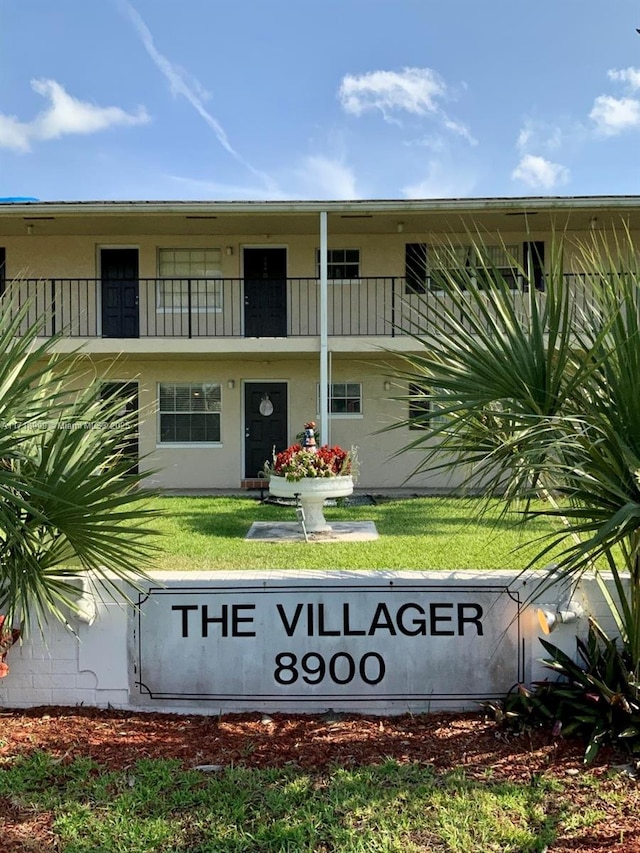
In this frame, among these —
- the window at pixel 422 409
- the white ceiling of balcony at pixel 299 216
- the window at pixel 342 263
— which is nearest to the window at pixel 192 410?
the white ceiling of balcony at pixel 299 216

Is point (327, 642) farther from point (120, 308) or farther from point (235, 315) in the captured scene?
point (120, 308)

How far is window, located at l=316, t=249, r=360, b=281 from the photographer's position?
13.9 meters

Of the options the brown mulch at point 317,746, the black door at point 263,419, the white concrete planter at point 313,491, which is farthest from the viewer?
the black door at point 263,419

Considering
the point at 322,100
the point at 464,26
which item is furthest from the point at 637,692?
the point at 322,100

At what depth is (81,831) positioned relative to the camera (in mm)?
2619

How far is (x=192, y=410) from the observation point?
45.8 feet

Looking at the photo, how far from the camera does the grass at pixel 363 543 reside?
6.18 metres

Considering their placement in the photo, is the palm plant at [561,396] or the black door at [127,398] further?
the black door at [127,398]

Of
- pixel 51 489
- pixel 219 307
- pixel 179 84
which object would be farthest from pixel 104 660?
pixel 179 84

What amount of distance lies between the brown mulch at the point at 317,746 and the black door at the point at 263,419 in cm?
1020

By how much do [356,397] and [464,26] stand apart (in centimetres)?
712

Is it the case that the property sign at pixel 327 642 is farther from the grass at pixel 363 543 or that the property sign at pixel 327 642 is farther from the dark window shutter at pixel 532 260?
the dark window shutter at pixel 532 260

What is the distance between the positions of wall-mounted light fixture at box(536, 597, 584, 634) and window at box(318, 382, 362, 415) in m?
10.2

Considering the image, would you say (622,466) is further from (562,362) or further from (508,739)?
(508,739)
